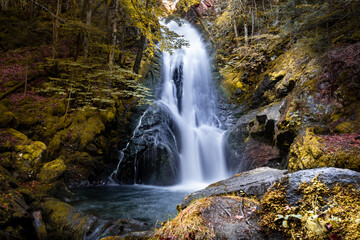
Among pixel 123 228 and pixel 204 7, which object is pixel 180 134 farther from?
pixel 204 7

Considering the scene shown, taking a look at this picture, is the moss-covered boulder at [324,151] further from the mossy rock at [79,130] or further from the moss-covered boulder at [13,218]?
the mossy rock at [79,130]

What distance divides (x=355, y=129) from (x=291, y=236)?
4.19m

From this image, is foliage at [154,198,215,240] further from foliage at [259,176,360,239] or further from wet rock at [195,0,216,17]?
wet rock at [195,0,216,17]

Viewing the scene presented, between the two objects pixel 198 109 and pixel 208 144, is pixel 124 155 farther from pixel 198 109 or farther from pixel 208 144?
pixel 198 109

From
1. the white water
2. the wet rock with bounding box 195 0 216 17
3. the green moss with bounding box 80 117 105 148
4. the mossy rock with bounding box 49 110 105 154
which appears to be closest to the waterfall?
the white water

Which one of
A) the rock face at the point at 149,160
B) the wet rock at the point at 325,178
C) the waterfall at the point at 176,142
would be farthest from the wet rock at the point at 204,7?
the wet rock at the point at 325,178

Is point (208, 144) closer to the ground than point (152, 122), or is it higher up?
closer to the ground

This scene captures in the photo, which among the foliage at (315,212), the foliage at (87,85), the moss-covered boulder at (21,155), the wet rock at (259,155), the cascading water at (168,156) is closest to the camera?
the foliage at (315,212)

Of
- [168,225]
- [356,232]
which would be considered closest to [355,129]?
[356,232]

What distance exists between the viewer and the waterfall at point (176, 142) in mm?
9203

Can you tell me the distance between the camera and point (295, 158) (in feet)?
14.5

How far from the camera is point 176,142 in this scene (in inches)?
420

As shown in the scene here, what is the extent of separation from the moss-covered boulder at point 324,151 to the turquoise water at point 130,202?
3.56m

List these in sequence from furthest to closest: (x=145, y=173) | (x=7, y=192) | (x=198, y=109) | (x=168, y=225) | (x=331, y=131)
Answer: (x=198, y=109), (x=145, y=173), (x=331, y=131), (x=7, y=192), (x=168, y=225)
